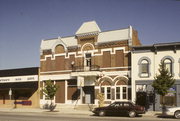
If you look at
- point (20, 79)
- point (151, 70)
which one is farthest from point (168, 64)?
point (20, 79)

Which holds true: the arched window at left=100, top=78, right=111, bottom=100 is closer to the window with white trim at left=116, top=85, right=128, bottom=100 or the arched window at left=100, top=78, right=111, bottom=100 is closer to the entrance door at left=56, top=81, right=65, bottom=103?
the window with white trim at left=116, top=85, right=128, bottom=100

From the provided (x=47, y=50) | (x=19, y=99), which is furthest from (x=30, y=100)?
(x=47, y=50)

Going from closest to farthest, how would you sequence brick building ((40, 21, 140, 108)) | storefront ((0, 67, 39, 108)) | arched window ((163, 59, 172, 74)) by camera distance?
arched window ((163, 59, 172, 74)), brick building ((40, 21, 140, 108)), storefront ((0, 67, 39, 108))

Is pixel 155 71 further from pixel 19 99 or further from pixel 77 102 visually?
pixel 19 99

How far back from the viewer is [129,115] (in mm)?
23969

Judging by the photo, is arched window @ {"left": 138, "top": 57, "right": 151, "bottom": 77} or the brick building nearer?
arched window @ {"left": 138, "top": 57, "right": 151, "bottom": 77}

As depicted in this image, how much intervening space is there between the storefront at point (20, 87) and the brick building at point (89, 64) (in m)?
1.29

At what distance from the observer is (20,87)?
3900cm

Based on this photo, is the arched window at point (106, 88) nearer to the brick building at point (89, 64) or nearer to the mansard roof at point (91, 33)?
the brick building at point (89, 64)

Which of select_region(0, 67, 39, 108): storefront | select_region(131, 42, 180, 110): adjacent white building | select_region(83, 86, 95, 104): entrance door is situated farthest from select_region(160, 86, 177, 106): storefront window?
select_region(0, 67, 39, 108): storefront

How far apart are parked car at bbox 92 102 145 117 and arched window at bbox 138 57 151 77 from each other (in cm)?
674

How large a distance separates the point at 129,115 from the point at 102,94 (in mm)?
7952

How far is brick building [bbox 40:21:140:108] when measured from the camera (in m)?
32.2

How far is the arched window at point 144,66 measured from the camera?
30016 millimetres
